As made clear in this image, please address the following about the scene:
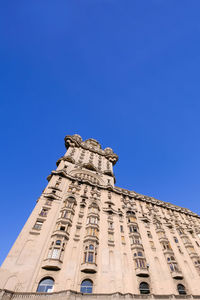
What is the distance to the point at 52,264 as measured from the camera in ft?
76.7

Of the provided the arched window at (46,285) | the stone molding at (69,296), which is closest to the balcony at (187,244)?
the stone molding at (69,296)

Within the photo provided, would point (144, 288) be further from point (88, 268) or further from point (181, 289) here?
point (88, 268)

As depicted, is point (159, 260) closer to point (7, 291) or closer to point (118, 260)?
point (118, 260)

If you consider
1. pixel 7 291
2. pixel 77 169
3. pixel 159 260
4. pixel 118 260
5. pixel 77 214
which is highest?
pixel 77 169

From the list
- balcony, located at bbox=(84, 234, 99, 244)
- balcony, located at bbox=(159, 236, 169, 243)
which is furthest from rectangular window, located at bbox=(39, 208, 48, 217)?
balcony, located at bbox=(159, 236, 169, 243)

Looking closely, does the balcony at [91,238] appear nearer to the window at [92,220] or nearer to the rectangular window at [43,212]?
the window at [92,220]

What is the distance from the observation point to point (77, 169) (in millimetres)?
53875

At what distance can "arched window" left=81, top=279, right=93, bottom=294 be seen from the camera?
74.3ft

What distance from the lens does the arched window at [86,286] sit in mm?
22652

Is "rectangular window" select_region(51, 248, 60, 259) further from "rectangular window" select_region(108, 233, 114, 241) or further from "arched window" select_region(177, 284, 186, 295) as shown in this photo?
"arched window" select_region(177, 284, 186, 295)

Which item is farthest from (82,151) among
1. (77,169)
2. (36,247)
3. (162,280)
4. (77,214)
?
(162,280)

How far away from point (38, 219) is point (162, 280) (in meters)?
25.8

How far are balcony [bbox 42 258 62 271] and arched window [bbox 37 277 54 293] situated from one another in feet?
4.31

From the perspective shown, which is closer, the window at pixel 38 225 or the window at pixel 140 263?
the window at pixel 140 263
